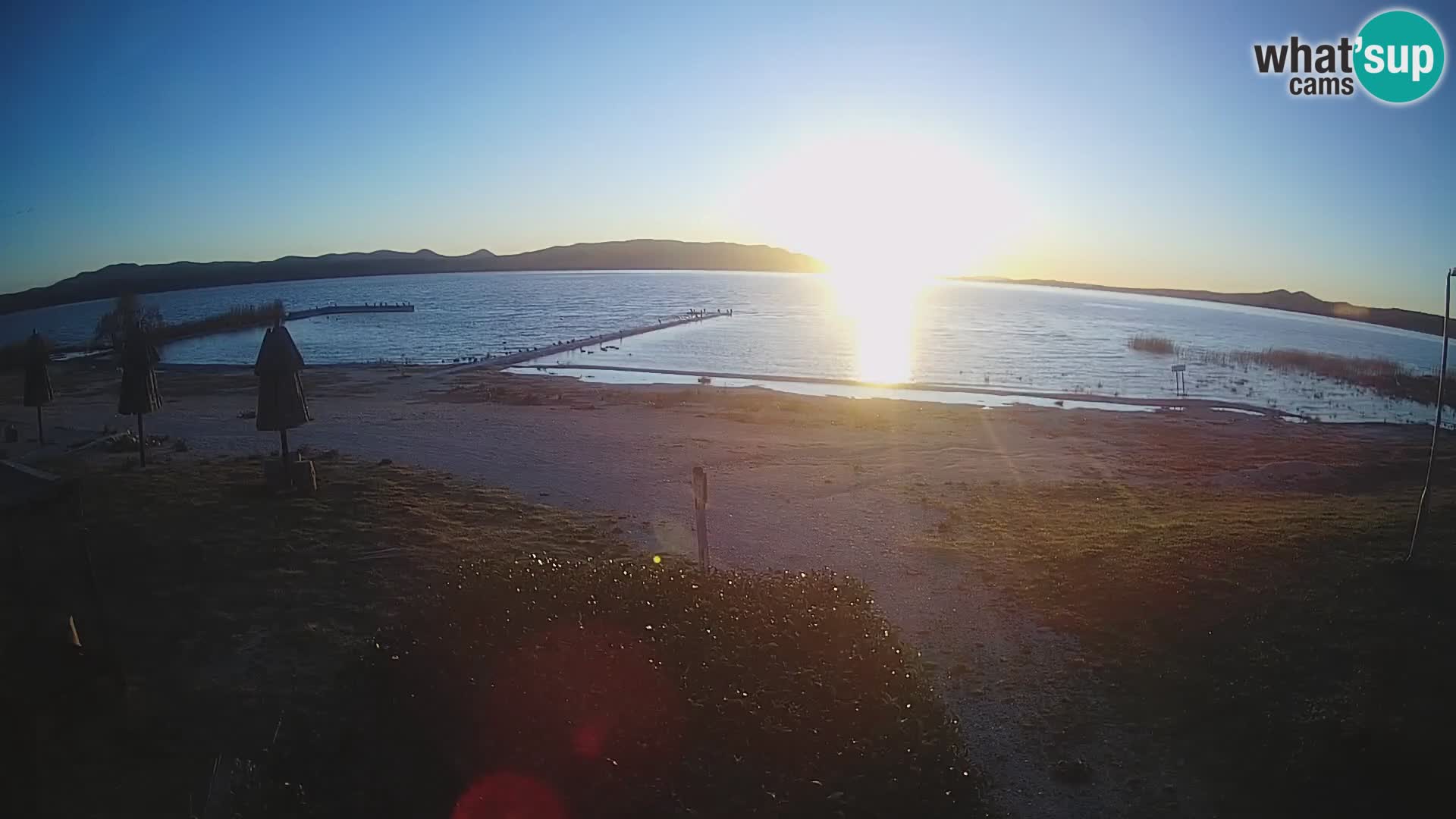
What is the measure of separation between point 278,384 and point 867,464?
41.2 ft

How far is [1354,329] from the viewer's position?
112 metres

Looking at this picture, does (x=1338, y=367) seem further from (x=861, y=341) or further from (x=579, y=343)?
(x=579, y=343)

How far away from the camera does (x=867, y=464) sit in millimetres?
19594

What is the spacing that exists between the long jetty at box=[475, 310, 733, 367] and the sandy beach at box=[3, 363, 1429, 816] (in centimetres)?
1108

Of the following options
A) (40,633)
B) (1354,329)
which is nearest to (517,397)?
(40,633)

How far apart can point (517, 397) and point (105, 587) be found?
2258cm

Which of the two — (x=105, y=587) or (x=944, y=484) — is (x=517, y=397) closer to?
(x=944, y=484)

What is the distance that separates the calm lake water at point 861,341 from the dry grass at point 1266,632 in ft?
85.0

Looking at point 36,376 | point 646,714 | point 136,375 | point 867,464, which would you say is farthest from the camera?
point 867,464

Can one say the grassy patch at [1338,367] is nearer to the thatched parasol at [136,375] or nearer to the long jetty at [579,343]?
the long jetty at [579,343]

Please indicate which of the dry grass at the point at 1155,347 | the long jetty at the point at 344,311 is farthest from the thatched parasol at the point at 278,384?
the long jetty at the point at 344,311

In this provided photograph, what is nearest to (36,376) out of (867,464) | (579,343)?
(867,464)

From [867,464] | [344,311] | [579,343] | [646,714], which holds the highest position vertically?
[344,311]

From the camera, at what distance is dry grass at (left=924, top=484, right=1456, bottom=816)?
20.5 feet
